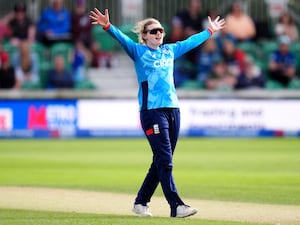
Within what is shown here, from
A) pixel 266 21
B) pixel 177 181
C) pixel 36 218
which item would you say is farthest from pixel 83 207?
pixel 266 21

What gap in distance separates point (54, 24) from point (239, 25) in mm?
5180

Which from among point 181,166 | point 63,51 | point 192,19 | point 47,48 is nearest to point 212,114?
point 192,19

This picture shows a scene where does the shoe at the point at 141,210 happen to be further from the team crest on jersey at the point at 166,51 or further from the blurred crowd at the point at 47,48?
the blurred crowd at the point at 47,48

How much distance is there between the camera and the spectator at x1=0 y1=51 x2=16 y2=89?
87.1 ft

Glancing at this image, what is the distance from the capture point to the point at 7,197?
1323 cm

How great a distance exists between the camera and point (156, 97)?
10859 millimetres

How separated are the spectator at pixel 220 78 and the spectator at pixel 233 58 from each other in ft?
0.57

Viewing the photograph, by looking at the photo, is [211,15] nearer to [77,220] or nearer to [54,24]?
[54,24]

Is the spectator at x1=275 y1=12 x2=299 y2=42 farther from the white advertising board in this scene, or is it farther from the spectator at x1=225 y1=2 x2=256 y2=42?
the white advertising board

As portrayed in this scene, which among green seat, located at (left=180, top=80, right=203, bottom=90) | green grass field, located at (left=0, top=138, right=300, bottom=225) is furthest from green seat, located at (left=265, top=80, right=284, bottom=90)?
green grass field, located at (left=0, top=138, right=300, bottom=225)

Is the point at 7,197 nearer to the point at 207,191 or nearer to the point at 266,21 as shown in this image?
the point at 207,191

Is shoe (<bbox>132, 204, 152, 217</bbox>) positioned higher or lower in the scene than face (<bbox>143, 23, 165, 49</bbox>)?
lower

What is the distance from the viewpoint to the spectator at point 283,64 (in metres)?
28.0

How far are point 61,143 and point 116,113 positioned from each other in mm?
2161
